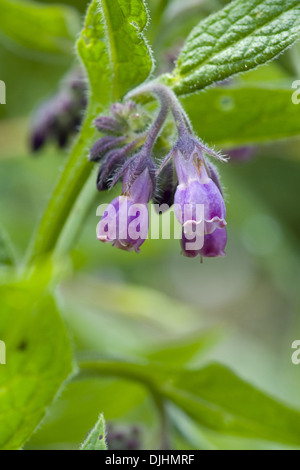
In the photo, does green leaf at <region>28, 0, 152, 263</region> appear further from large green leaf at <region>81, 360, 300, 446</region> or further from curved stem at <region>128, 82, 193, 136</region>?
large green leaf at <region>81, 360, 300, 446</region>

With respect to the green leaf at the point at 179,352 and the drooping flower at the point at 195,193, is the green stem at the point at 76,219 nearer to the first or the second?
the drooping flower at the point at 195,193

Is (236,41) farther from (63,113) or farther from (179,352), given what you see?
(179,352)

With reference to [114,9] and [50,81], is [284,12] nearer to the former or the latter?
[114,9]

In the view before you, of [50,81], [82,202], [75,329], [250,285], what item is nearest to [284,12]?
[82,202]

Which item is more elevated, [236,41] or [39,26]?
[39,26]

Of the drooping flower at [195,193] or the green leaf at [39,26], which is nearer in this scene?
the drooping flower at [195,193]

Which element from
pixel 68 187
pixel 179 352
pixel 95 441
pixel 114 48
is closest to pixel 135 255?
pixel 179 352

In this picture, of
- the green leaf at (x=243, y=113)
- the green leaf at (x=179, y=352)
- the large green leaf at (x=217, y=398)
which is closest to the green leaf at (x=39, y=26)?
the green leaf at (x=243, y=113)
